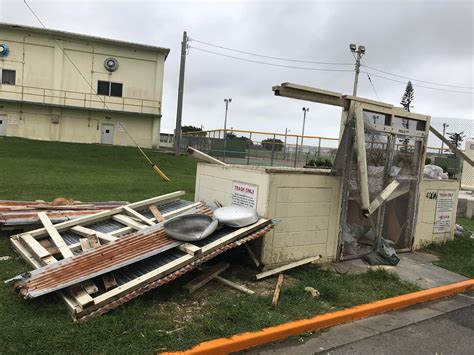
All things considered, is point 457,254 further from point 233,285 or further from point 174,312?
point 174,312

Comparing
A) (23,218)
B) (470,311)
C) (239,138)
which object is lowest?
(470,311)

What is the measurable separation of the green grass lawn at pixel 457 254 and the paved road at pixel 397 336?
1.99 metres

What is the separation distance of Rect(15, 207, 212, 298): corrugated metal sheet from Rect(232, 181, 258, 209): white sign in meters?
1.34

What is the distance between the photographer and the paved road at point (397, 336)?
416cm

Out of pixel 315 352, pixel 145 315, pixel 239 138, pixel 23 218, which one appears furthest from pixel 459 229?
pixel 239 138

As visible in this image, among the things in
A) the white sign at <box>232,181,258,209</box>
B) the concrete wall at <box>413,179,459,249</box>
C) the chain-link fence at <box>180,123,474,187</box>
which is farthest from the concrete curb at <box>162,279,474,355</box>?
the chain-link fence at <box>180,123,474,187</box>

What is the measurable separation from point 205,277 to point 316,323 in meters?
1.53

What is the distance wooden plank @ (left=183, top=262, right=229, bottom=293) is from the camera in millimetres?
5078

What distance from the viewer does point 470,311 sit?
18.3ft

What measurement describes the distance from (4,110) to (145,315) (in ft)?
119

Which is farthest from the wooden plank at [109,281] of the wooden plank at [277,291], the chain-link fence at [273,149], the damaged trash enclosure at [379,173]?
the chain-link fence at [273,149]

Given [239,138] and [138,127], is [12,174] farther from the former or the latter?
[138,127]

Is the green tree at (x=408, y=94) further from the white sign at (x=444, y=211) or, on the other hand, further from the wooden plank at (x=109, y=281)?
the wooden plank at (x=109, y=281)

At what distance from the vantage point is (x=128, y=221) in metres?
6.28
